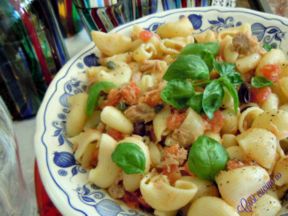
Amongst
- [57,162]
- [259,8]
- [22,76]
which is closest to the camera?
[57,162]

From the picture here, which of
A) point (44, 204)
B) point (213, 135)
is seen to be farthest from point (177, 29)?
point (44, 204)

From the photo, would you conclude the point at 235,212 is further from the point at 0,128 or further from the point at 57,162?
the point at 0,128

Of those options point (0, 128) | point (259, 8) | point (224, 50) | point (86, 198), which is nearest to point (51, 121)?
point (0, 128)

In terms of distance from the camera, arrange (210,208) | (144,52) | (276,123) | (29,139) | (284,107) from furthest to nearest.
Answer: (29,139) < (144,52) < (284,107) < (276,123) < (210,208)

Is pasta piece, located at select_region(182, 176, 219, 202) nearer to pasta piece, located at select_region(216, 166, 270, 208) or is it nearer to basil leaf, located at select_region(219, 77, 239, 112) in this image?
pasta piece, located at select_region(216, 166, 270, 208)

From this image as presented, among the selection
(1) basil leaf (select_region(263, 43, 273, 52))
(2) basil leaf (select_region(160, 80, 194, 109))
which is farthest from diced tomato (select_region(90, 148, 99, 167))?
(1) basil leaf (select_region(263, 43, 273, 52))

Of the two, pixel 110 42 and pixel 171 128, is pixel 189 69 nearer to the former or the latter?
pixel 171 128
